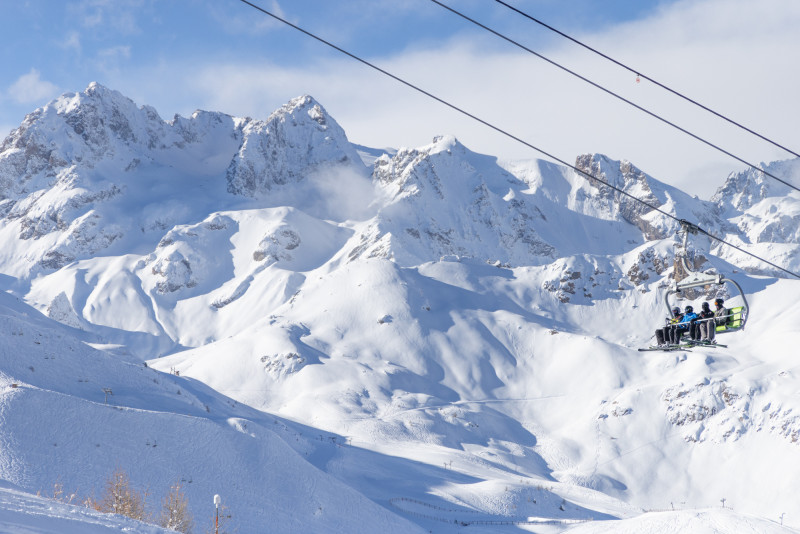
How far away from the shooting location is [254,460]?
6028 centimetres

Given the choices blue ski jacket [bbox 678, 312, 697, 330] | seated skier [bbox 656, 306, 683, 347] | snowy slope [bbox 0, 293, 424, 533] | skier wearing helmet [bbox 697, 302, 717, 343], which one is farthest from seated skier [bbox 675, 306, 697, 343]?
snowy slope [bbox 0, 293, 424, 533]

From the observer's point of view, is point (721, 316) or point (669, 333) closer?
point (721, 316)

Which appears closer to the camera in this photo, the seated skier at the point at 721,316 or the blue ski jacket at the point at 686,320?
the seated skier at the point at 721,316

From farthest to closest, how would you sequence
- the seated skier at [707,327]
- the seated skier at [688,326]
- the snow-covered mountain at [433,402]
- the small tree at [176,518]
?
the snow-covered mountain at [433,402]
the small tree at [176,518]
the seated skier at [688,326]
the seated skier at [707,327]

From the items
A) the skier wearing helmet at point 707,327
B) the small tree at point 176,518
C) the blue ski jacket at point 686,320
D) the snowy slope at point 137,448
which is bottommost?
the small tree at point 176,518

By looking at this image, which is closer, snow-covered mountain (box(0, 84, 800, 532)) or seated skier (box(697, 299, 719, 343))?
seated skier (box(697, 299, 719, 343))

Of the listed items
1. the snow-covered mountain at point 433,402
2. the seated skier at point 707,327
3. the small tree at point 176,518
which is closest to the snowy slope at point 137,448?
the snow-covered mountain at point 433,402

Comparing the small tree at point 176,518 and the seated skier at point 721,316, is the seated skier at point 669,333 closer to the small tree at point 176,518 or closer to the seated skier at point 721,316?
→ the seated skier at point 721,316

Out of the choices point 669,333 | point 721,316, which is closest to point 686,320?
point 669,333

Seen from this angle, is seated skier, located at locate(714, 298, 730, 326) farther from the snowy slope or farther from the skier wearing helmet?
the snowy slope

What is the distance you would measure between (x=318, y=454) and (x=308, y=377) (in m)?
48.3

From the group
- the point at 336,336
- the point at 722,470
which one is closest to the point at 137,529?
the point at 722,470

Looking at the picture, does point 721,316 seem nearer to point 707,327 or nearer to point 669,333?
point 707,327

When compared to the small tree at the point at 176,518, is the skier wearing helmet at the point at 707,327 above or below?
above
